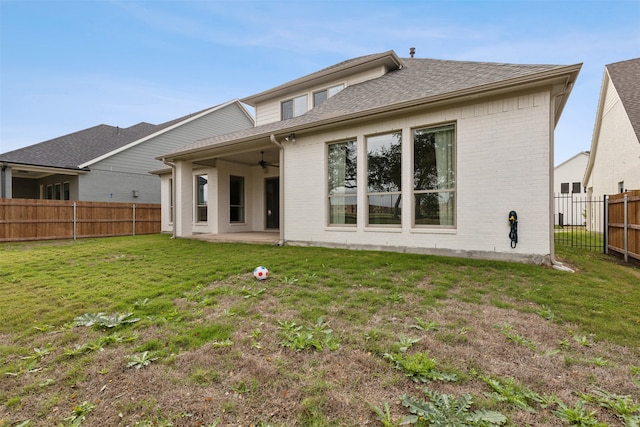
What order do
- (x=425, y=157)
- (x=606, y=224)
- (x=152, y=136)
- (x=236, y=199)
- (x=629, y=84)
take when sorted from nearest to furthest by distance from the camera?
(x=425, y=157), (x=606, y=224), (x=236, y=199), (x=629, y=84), (x=152, y=136)

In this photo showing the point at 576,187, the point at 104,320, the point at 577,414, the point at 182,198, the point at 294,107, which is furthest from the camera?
the point at 576,187

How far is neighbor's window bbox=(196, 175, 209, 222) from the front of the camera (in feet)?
39.7

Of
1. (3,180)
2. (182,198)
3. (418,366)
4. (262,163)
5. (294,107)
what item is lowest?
(418,366)

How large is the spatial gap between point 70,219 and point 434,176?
1337 cm

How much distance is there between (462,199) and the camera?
230 inches

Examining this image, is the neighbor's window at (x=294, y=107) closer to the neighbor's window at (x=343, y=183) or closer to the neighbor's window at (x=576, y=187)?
the neighbor's window at (x=343, y=183)

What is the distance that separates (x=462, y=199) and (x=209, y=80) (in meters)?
17.3

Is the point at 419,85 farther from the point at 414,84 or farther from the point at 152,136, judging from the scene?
the point at 152,136

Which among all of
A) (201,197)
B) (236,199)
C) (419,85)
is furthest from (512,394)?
(201,197)

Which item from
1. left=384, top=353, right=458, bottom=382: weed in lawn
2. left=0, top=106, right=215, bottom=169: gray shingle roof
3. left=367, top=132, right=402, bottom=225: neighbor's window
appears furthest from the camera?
left=0, top=106, right=215, bottom=169: gray shingle roof

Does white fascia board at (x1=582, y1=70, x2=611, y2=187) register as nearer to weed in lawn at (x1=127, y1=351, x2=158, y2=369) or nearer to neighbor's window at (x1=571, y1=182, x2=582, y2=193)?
neighbor's window at (x1=571, y1=182, x2=582, y2=193)

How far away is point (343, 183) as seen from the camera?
293 inches

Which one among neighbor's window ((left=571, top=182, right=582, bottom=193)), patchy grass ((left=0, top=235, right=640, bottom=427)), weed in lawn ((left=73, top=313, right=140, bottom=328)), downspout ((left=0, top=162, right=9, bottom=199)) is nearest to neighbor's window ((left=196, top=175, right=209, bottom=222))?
patchy grass ((left=0, top=235, right=640, bottom=427))

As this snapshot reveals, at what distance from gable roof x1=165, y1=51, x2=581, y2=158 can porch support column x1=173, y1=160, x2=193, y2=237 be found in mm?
574
